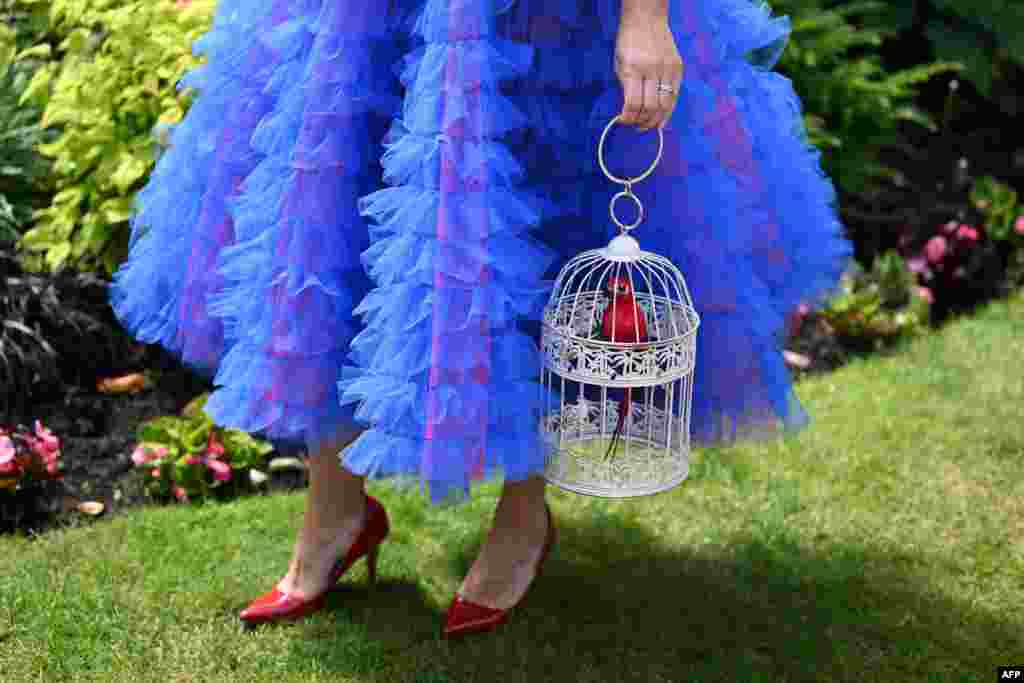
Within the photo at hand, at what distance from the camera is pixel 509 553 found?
8.01ft

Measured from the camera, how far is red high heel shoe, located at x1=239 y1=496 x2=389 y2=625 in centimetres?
241

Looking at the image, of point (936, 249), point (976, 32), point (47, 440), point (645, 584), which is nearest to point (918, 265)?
point (936, 249)

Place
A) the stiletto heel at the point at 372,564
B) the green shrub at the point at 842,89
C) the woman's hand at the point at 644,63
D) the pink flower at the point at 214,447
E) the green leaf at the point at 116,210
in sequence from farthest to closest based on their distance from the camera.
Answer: the green shrub at the point at 842,89, the green leaf at the point at 116,210, the pink flower at the point at 214,447, the stiletto heel at the point at 372,564, the woman's hand at the point at 644,63

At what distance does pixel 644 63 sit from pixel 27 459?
1742 millimetres

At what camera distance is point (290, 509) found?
2.85 meters

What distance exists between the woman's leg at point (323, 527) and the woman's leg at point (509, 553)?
0.27 meters

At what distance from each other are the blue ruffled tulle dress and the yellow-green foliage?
891 millimetres

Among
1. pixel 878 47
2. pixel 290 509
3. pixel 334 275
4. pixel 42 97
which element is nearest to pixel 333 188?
pixel 334 275

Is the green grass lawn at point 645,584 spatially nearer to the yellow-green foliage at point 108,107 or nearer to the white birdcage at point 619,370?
the white birdcage at point 619,370

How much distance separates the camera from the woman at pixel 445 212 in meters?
1.86

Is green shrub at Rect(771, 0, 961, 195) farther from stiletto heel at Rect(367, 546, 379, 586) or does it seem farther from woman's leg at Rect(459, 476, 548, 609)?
stiletto heel at Rect(367, 546, 379, 586)

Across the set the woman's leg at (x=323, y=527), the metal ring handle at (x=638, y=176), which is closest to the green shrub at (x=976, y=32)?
the metal ring handle at (x=638, y=176)

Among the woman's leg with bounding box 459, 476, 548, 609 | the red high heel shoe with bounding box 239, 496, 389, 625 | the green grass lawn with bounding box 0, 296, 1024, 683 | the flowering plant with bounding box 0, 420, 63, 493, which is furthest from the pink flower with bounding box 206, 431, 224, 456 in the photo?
the woman's leg with bounding box 459, 476, 548, 609

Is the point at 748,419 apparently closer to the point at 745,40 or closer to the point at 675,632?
the point at 675,632
